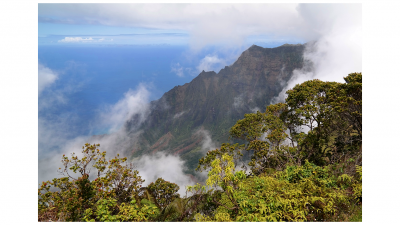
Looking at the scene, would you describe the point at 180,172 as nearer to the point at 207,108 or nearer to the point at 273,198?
the point at 207,108

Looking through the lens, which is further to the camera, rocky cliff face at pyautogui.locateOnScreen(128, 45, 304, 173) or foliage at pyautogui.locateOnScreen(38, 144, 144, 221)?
rocky cliff face at pyautogui.locateOnScreen(128, 45, 304, 173)

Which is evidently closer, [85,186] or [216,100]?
Answer: [85,186]

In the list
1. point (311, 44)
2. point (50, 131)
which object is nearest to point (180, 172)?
point (50, 131)

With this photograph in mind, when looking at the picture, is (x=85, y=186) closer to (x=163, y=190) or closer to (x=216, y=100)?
(x=163, y=190)

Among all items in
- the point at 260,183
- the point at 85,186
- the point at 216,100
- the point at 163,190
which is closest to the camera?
the point at 260,183

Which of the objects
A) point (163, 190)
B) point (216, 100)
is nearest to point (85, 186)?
point (163, 190)

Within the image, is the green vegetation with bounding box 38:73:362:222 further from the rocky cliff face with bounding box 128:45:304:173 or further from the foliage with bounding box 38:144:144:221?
the rocky cliff face with bounding box 128:45:304:173

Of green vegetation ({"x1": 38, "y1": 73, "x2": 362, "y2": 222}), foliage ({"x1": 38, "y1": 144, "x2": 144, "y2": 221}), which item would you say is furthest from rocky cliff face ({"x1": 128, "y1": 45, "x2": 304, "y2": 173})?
foliage ({"x1": 38, "y1": 144, "x2": 144, "y2": 221})
